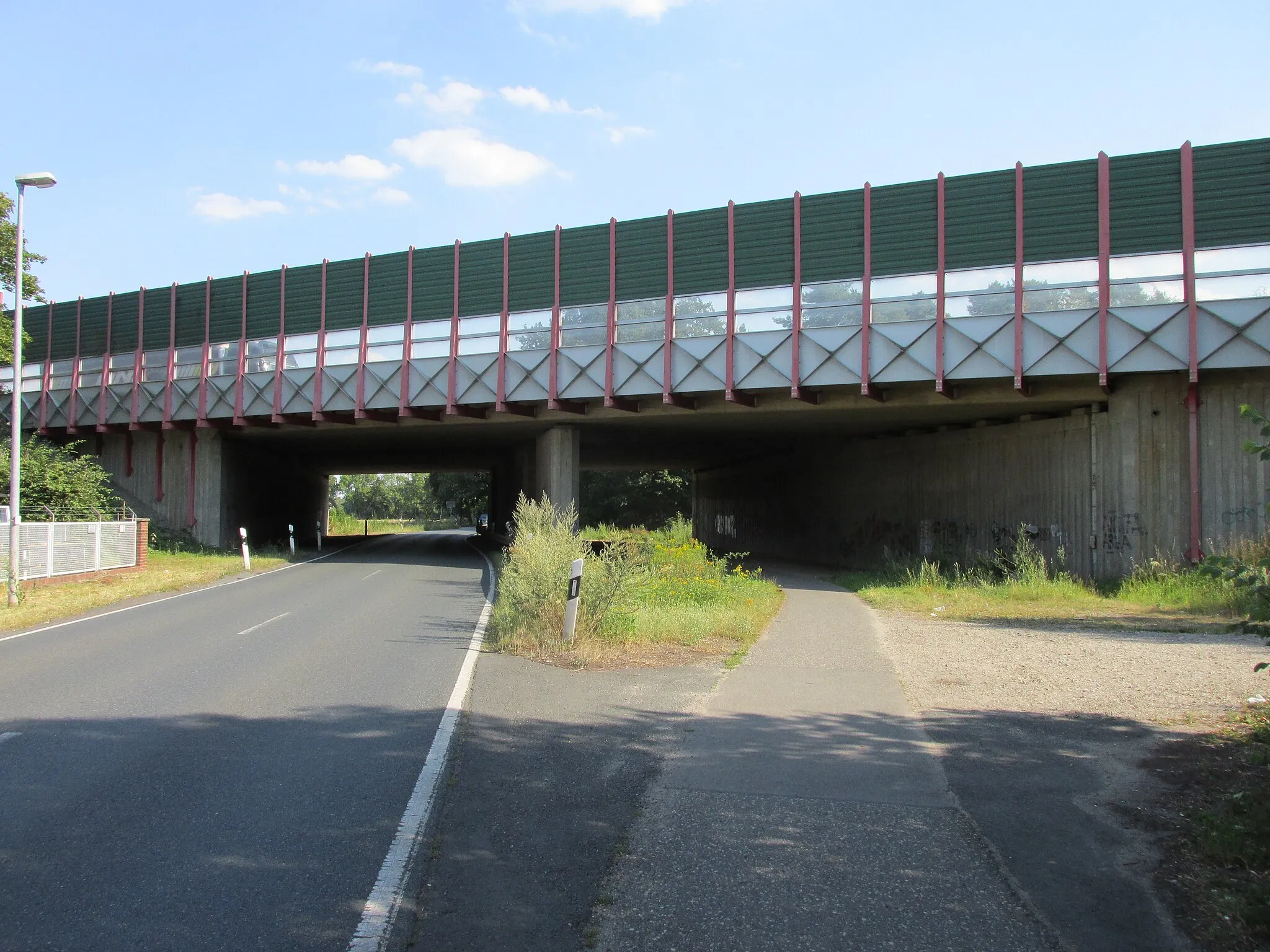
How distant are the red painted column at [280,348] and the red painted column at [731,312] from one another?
581 inches

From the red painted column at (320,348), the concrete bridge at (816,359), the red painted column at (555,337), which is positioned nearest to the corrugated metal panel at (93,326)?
the concrete bridge at (816,359)

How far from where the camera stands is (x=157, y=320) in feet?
108

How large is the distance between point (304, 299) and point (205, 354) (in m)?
4.57

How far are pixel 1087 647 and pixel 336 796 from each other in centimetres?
944

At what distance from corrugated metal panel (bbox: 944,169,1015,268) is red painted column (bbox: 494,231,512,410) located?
470 inches

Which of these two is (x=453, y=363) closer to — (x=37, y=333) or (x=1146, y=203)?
(x=1146, y=203)

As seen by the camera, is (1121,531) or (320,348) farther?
(320,348)

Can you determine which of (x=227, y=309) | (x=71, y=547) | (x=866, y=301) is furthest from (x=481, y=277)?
(x=71, y=547)

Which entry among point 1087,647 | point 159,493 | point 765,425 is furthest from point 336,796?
point 159,493

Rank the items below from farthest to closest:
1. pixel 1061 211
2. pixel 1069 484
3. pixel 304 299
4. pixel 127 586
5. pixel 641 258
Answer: pixel 304 299, pixel 641 258, pixel 127 586, pixel 1069 484, pixel 1061 211

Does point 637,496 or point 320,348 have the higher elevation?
point 320,348

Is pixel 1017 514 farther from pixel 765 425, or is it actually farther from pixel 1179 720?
pixel 1179 720

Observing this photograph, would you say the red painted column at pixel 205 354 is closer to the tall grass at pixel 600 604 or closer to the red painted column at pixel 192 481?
the red painted column at pixel 192 481

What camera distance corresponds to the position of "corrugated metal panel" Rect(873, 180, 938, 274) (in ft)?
69.6
